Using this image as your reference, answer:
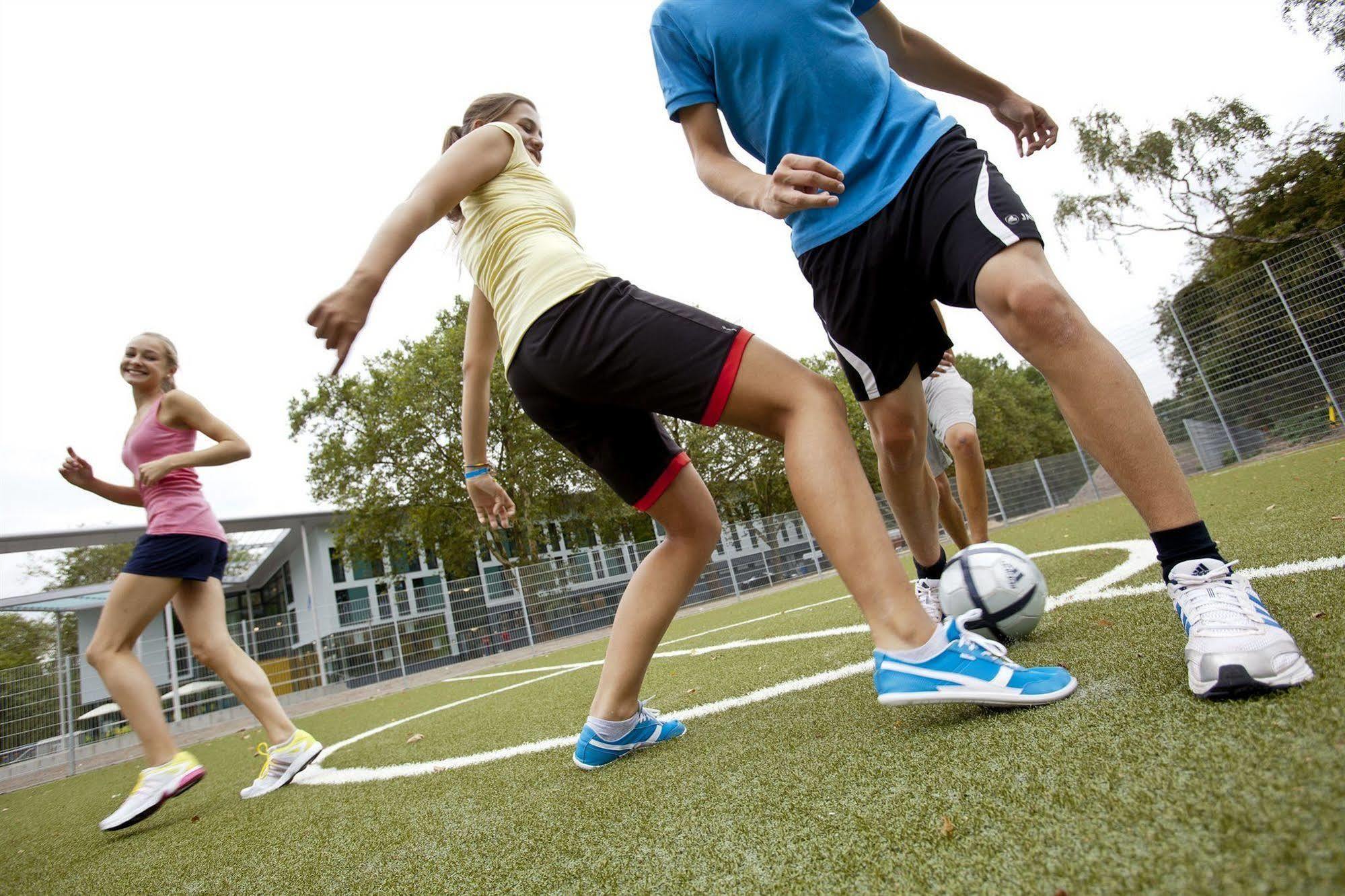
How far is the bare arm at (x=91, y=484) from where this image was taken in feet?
13.0

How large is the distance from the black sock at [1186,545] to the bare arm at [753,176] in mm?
1061

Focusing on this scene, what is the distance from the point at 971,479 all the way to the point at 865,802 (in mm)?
3617

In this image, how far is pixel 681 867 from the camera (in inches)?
48.1

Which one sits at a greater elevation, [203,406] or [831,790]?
[203,406]

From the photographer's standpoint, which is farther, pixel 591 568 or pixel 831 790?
pixel 591 568

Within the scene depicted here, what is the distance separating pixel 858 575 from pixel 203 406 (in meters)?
3.59

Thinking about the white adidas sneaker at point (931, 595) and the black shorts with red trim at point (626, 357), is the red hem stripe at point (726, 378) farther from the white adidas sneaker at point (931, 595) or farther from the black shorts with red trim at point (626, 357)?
the white adidas sneaker at point (931, 595)

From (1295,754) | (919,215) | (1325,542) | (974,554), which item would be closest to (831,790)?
(1295,754)

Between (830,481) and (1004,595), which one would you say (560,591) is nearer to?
(1004,595)

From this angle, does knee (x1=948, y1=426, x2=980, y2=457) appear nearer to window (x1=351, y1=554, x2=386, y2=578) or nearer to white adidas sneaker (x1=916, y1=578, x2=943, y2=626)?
white adidas sneaker (x1=916, y1=578, x2=943, y2=626)

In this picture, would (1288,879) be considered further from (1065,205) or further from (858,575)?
(1065,205)

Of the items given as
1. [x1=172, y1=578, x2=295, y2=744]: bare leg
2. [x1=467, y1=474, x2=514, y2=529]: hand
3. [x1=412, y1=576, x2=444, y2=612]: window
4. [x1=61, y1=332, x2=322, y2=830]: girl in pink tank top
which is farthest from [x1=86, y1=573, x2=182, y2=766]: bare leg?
[x1=412, y1=576, x2=444, y2=612]: window

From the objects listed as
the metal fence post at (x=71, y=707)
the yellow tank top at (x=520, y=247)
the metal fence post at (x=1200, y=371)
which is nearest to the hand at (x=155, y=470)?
the yellow tank top at (x=520, y=247)

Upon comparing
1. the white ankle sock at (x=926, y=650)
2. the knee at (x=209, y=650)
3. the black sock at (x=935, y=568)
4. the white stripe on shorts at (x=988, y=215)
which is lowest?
the white ankle sock at (x=926, y=650)
